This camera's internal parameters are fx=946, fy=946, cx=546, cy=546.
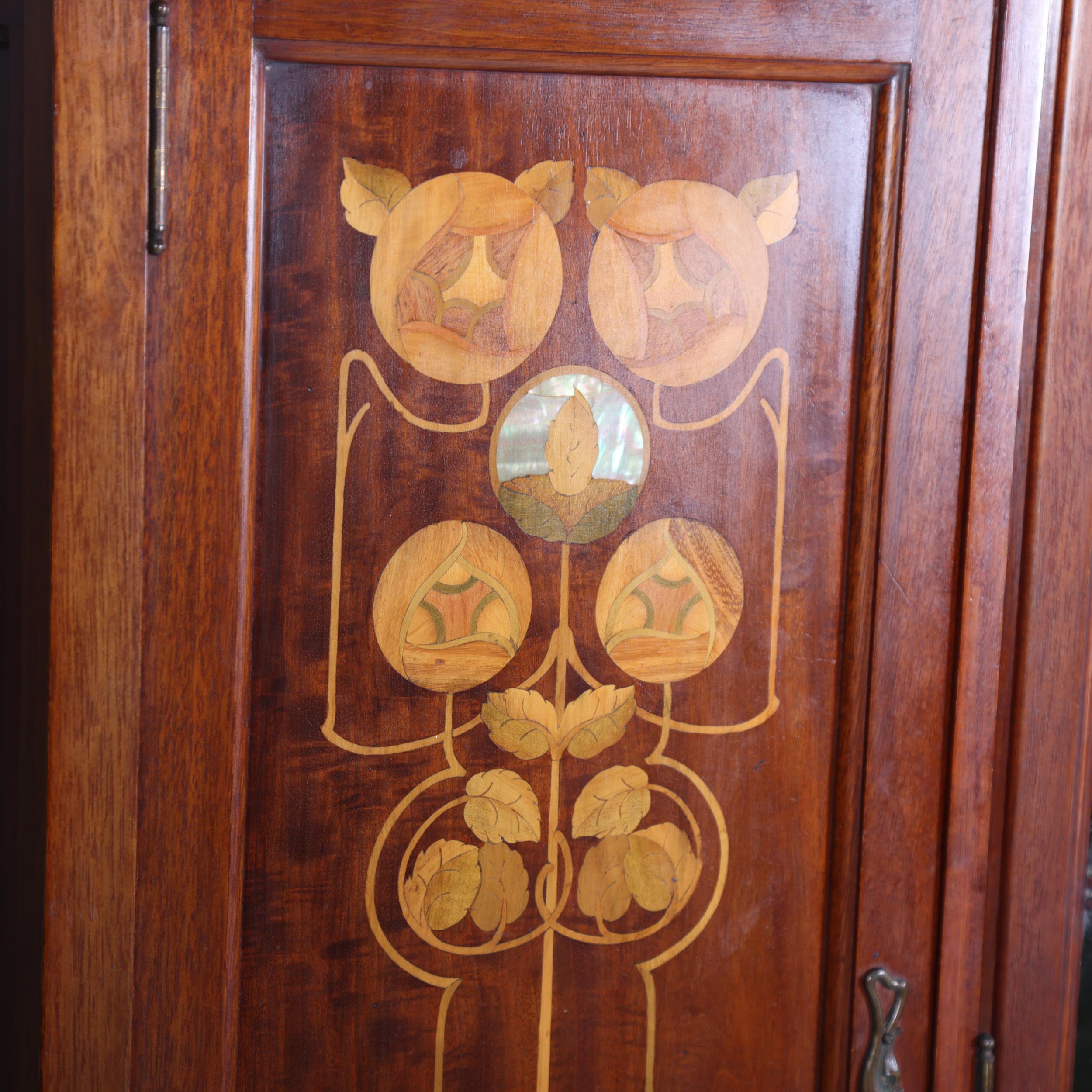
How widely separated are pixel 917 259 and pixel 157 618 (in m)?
0.68

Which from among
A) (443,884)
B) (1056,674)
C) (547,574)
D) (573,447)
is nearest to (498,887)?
(443,884)

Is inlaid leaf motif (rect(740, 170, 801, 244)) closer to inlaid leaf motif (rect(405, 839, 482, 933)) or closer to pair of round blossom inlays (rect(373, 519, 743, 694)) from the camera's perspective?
pair of round blossom inlays (rect(373, 519, 743, 694))

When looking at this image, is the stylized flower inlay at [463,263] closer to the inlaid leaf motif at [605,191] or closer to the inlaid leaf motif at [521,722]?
the inlaid leaf motif at [605,191]

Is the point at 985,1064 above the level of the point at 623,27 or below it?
below

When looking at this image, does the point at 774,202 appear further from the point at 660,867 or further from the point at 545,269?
the point at 660,867

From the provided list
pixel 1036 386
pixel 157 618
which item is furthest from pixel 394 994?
pixel 1036 386

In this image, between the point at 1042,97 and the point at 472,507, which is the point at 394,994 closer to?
the point at 472,507

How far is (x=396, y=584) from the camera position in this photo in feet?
2.56

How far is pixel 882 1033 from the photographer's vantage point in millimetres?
823

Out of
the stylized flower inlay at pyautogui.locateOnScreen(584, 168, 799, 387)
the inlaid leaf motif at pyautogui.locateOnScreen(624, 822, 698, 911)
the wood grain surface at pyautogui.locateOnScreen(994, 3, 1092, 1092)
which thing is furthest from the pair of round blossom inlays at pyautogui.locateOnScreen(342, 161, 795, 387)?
the inlaid leaf motif at pyautogui.locateOnScreen(624, 822, 698, 911)

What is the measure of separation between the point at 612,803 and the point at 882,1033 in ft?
1.02

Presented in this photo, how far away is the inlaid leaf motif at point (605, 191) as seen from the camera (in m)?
0.77

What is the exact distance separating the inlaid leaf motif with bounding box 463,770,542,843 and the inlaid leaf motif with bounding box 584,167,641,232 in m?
0.47

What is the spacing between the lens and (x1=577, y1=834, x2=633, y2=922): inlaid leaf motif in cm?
81
